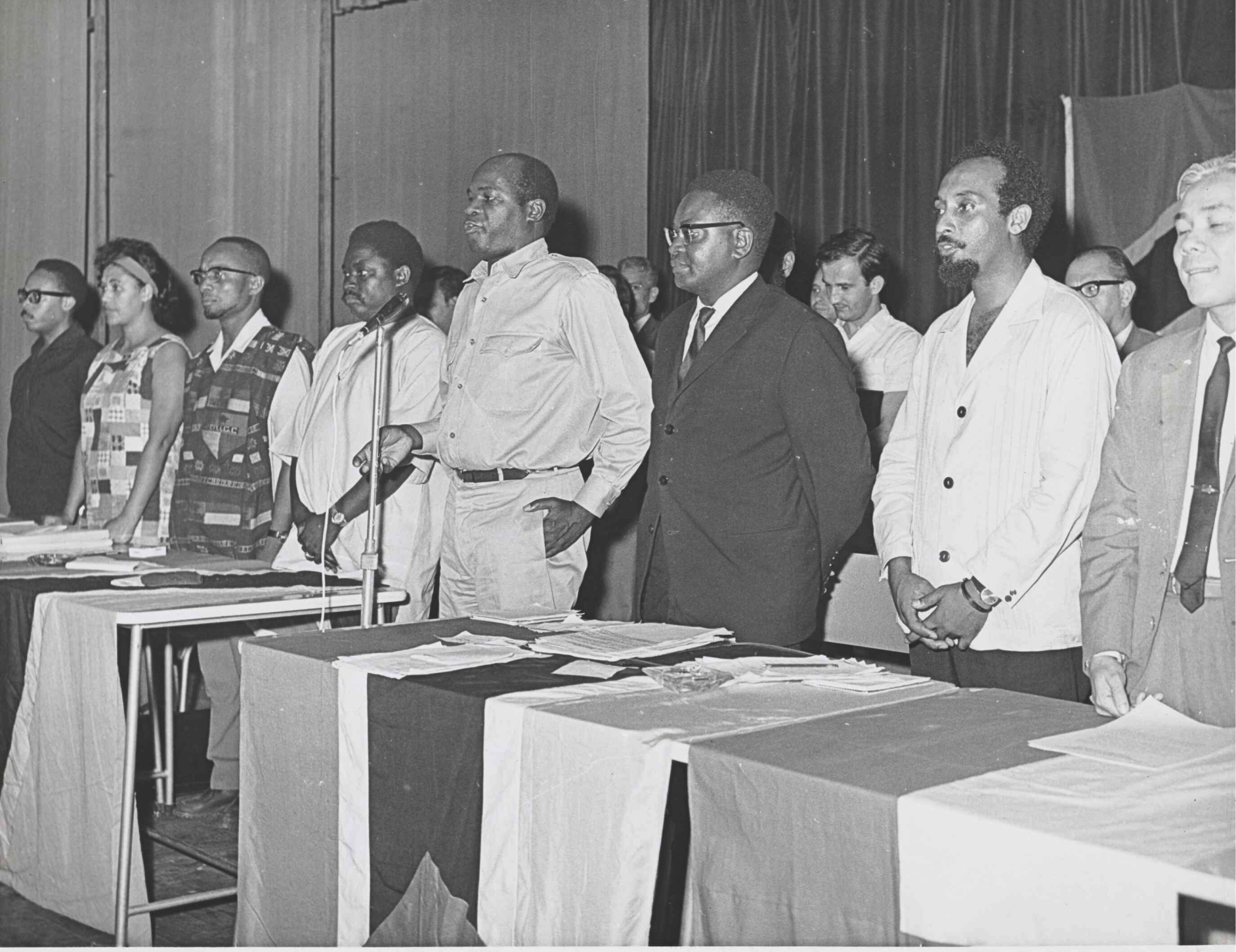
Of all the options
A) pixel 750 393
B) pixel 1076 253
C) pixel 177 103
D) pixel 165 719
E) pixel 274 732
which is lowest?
pixel 165 719

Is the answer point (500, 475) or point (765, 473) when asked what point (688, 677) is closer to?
point (765, 473)

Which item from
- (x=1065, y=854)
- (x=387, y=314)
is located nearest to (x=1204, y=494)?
(x=1065, y=854)

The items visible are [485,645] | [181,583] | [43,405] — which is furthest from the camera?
[43,405]

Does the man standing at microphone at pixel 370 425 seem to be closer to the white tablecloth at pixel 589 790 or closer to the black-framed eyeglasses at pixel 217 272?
the black-framed eyeglasses at pixel 217 272

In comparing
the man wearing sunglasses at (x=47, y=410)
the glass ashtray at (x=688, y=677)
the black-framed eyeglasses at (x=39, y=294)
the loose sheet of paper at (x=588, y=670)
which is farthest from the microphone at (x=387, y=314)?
the black-framed eyeglasses at (x=39, y=294)

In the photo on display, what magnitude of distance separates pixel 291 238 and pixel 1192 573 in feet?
21.8

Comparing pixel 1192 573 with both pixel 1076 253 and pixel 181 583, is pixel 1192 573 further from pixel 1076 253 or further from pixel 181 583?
pixel 1076 253

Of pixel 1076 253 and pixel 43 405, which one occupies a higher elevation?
pixel 1076 253

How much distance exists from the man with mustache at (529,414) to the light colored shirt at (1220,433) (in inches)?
61.8

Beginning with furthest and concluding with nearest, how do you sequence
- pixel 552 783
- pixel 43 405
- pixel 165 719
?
pixel 43 405 < pixel 165 719 < pixel 552 783

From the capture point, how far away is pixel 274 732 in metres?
2.52

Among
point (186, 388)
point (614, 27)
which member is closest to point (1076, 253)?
point (614, 27)

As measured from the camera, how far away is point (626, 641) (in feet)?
8.36

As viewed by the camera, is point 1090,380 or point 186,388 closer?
point 1090,380
